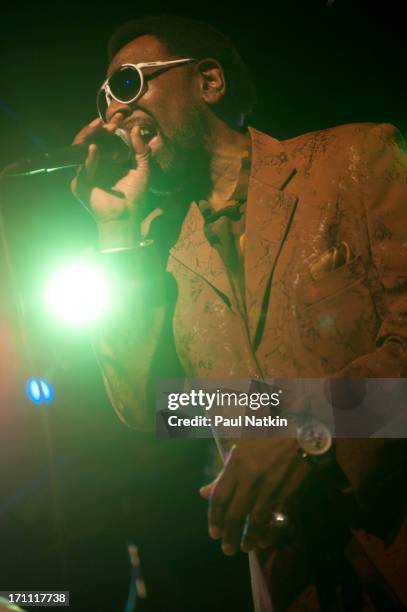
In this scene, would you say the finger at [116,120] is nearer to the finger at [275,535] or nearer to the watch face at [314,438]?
the watch face at [314,438]

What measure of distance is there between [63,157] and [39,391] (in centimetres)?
83

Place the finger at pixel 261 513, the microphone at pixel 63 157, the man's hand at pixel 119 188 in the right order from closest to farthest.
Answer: the finger at pixel 261 513 → the microphone at pixel 63 157 → the man's hand at pixel 119 188

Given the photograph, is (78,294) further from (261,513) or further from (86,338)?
(261,513)

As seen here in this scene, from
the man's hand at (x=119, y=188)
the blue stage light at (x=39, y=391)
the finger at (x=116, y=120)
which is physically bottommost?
the blue stage light at (x=39, y=391)

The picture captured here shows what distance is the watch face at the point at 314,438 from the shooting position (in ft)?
3.76

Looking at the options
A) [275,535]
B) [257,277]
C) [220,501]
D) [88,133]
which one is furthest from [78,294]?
[275,535]

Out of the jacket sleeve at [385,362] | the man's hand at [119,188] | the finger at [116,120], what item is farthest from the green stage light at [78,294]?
the jacket sleeve at [385,362]

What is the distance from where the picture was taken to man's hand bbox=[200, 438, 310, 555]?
1.11m

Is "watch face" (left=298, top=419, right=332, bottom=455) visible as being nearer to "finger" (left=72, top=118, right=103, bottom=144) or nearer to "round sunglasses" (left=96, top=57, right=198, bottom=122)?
"finger" (left=72, top=118, right=103, bottom=144)

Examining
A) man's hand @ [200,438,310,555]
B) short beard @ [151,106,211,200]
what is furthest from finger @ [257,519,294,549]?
short beard @ [151,106,211,200]

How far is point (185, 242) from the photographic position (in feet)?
5.13

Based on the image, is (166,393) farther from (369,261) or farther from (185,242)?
(369,261)

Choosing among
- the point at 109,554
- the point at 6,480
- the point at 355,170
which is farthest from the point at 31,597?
the point at 355,170

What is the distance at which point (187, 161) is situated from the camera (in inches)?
64.4
